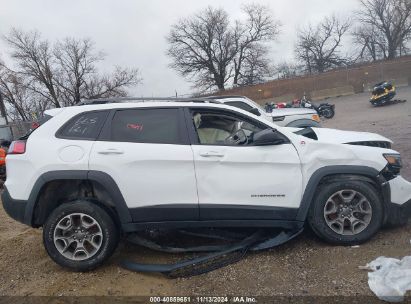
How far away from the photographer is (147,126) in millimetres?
4027

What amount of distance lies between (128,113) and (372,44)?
64.1 metres

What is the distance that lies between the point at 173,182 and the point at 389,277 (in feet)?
7.24

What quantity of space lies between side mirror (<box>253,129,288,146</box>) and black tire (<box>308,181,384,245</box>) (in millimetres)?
716

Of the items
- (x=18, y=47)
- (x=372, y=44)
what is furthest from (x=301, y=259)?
(x=372, y=44)

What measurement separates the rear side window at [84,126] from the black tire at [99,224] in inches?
28.3

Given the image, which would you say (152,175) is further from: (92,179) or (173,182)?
(92,179)

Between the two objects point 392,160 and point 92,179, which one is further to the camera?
point 392,160

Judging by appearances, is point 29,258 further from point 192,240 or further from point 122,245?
point 192,240

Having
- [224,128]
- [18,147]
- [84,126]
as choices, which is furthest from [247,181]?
[18,147]

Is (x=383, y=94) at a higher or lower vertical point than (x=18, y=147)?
higher

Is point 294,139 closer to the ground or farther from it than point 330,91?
closer to the ground

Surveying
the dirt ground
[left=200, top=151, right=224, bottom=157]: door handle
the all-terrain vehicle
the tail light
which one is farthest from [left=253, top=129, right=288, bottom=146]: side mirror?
the all-terrain vehicle

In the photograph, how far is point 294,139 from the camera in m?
4.00

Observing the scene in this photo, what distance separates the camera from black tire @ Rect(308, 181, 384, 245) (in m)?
3.93
